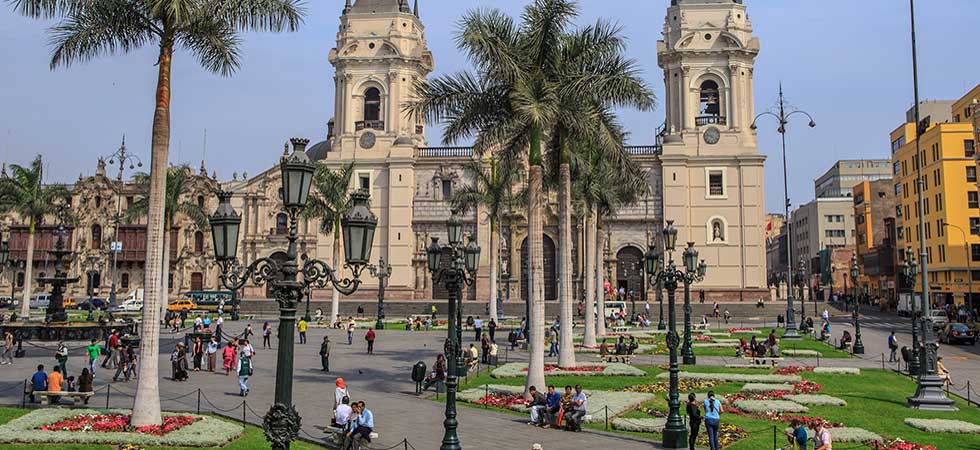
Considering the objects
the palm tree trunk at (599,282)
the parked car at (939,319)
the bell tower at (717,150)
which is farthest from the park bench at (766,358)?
the bell tower at (717,150)

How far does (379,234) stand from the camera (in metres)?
63.0

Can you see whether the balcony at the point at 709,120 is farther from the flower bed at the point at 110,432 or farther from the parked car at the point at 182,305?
the flower bed at the point at 110,432

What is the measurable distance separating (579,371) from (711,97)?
3934cm

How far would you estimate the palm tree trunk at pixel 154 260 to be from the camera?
15.4 metres

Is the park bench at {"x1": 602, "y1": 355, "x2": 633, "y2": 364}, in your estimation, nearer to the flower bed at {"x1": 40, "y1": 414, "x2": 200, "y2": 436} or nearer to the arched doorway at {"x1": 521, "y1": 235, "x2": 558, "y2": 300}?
the flower bed at {"x1": 40, "y1": 414, "x2": 200, "y2": 436}

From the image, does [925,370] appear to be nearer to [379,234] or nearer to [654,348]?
[654,348]

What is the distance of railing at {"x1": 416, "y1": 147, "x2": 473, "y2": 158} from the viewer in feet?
207

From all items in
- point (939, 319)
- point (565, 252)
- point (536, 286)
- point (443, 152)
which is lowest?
point (939, 319)

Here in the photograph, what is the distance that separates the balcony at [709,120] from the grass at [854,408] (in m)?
33.6

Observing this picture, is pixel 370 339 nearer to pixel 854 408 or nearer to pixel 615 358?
pixel 615 358

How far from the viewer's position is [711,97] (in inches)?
2317

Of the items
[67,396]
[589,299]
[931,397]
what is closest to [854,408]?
[931,397]

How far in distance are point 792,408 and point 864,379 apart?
815 centimetres

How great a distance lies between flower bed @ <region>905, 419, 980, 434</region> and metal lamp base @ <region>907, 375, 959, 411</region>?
7.20 feet
